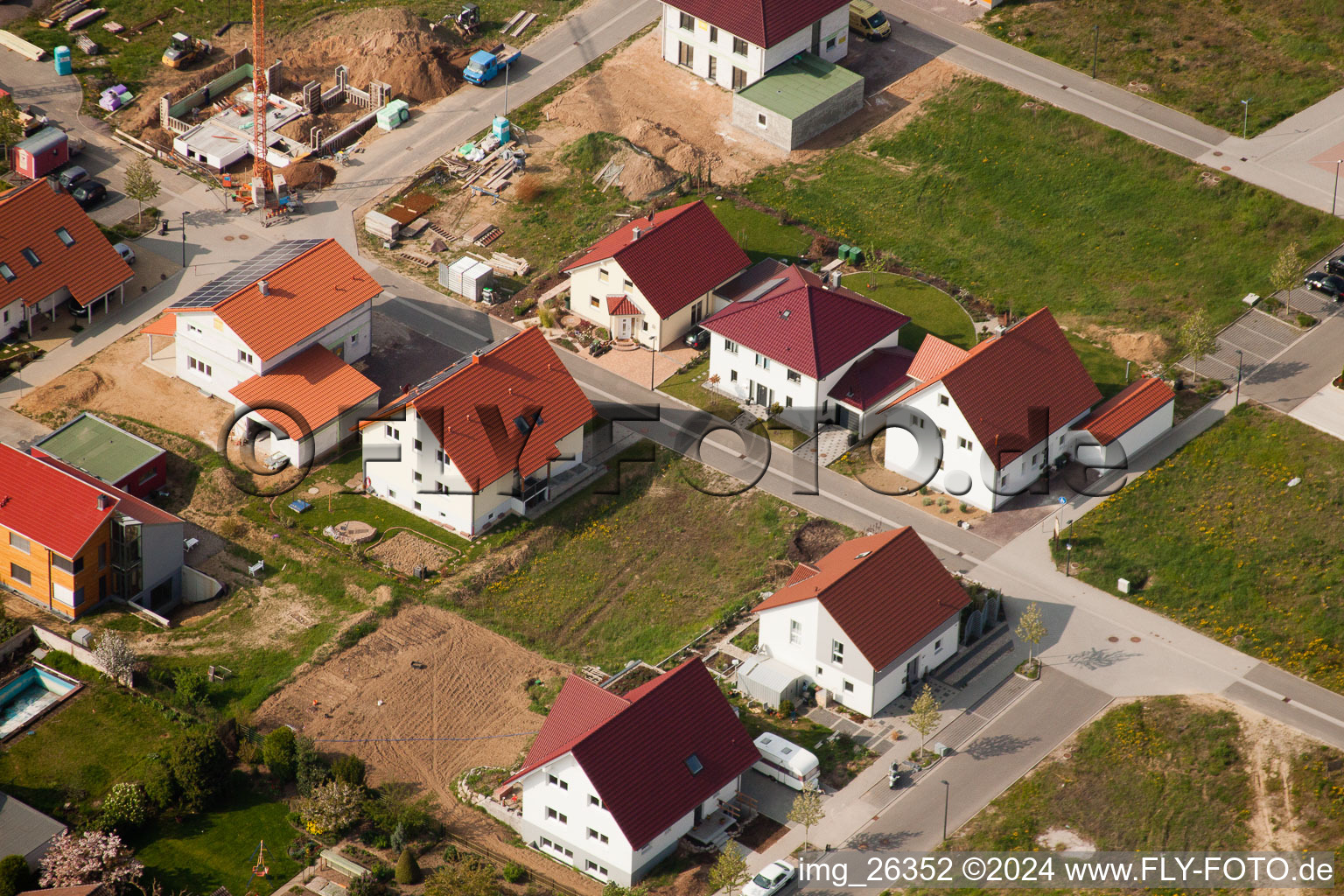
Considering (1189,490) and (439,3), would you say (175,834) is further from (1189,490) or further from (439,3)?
(439,3)

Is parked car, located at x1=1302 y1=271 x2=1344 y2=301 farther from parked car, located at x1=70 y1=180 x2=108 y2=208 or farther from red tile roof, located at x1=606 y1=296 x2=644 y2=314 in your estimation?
parked car, located at x1=70 y1=180 x2=108 y2=208

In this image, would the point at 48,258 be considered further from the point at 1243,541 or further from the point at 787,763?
the point at 1243,541

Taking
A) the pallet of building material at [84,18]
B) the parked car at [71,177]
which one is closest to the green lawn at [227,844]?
the parked car at [71,177]

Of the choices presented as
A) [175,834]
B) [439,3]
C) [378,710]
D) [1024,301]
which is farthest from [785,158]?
[175,834]

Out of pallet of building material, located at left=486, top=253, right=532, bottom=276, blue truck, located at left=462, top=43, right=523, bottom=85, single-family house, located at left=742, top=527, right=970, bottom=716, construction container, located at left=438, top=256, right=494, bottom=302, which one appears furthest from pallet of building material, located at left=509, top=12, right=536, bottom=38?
single-family house, located at left=742, top=527, right=970, bottom=716

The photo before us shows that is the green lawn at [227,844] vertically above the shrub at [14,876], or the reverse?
the shrub at [14,876]

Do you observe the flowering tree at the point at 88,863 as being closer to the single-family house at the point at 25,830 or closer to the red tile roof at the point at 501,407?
the single-family house at the point at 25,830
